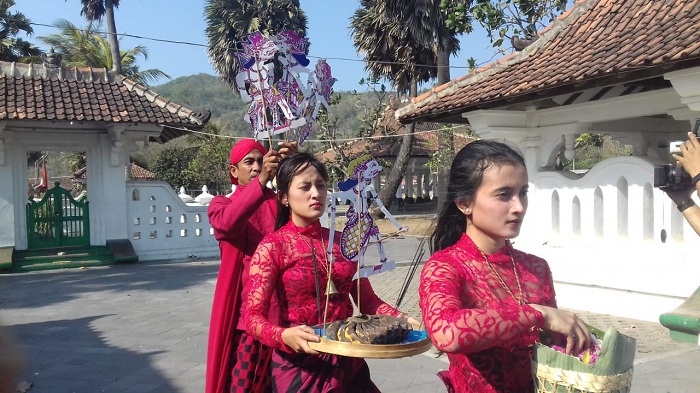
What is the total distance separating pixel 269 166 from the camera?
8.39ft

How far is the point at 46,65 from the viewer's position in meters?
12.8

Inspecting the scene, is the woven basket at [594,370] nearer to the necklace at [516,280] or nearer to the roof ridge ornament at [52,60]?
the necklace at [516,280]

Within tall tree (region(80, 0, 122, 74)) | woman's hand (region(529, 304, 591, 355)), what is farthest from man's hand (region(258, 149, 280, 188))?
tall tree (region(80, 0, 122, 74))

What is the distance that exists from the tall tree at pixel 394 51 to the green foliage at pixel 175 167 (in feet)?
45.8

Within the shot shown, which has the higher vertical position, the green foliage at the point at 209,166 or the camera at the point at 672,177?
the green foliage at the point at 209,166

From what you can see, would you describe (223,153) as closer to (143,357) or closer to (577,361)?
(143,357)

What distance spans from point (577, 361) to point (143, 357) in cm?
497

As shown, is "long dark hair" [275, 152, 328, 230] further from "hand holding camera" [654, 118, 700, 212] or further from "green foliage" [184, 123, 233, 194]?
"green foliage" [184, 123, 233, 194]

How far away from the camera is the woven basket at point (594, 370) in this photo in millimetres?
1374

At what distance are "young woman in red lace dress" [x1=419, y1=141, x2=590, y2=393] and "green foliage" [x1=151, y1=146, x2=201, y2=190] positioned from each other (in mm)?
32058

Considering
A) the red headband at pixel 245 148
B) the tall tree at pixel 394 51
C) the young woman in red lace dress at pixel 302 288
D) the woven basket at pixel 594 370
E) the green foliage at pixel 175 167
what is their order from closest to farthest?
1. the woven basket at pixel 594 370
2. the young woman in red lace dress at pixel 302 288
3. the red headband at pixel 245 148
4. the tall tree at pixel 394 51
5. the green foliage at pixel 175 167

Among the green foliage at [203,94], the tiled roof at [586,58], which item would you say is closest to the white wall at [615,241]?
the tiled roof at [586,58]

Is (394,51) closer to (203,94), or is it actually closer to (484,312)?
(484,312)

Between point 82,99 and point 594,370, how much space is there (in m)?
12.4
